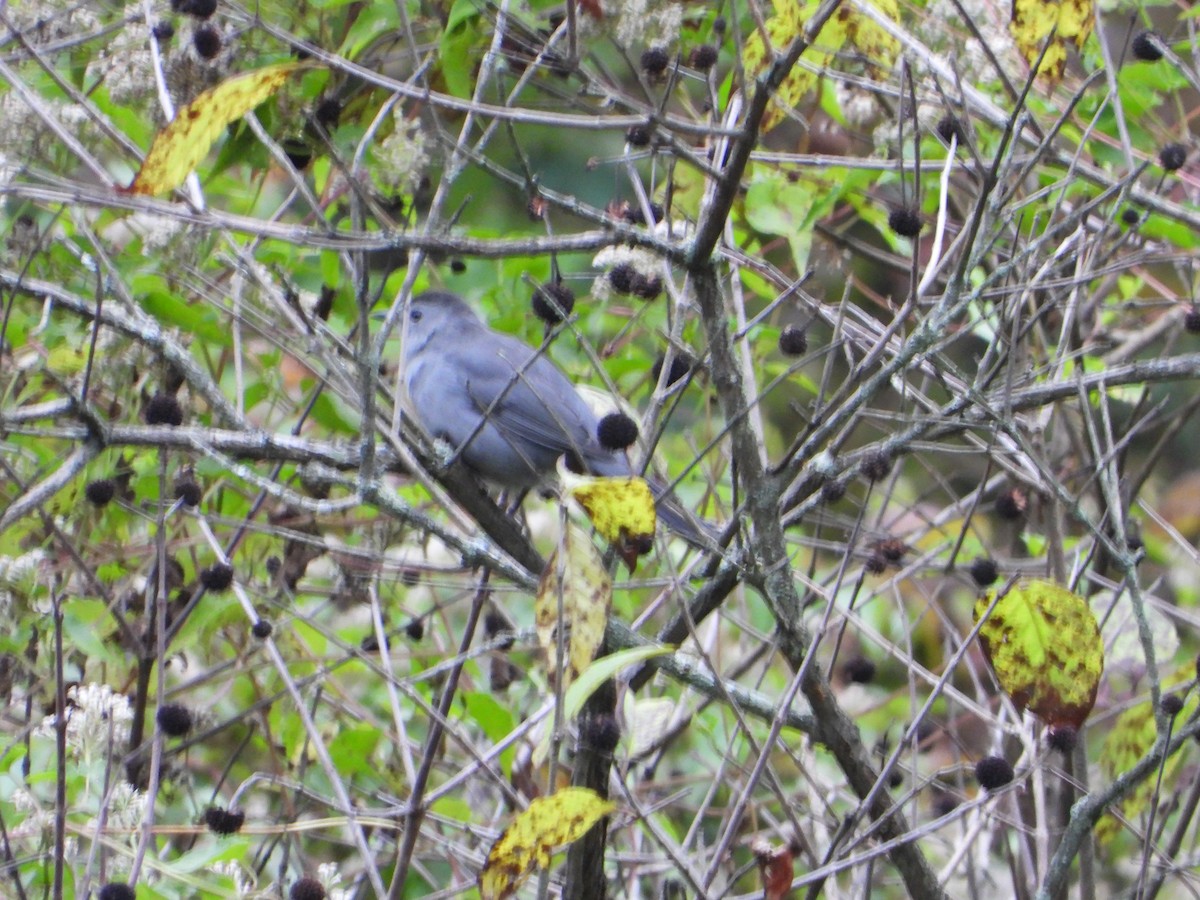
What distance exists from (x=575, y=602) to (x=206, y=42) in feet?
6.69

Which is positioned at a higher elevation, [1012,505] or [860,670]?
[1012,505]

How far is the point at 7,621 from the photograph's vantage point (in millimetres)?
3500

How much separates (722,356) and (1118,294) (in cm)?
342

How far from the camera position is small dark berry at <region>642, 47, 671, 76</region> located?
11.9ft

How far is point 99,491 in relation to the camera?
3.53 m

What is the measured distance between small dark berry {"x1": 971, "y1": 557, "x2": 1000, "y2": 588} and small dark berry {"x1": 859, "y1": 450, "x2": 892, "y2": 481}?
0.65m

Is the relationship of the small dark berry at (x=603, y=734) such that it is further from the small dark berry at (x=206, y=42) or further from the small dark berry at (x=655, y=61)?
the small dark berry at (x=206, y=42)

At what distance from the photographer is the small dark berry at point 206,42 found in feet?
11.4

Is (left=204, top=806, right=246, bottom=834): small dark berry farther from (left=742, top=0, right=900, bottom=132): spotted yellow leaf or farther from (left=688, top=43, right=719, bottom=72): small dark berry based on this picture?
(left=688, top=43, right=719, bottom=72): small dark berry

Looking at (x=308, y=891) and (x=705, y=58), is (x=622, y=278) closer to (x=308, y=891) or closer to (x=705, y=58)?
(x=705, y=58)

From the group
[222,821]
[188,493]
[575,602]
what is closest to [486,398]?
[188,493]

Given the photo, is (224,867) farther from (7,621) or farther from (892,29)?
(892,29)

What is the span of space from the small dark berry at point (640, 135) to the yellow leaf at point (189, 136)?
2.09 ft

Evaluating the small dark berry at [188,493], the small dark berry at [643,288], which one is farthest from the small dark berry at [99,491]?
the small dark berry at [643,288]
